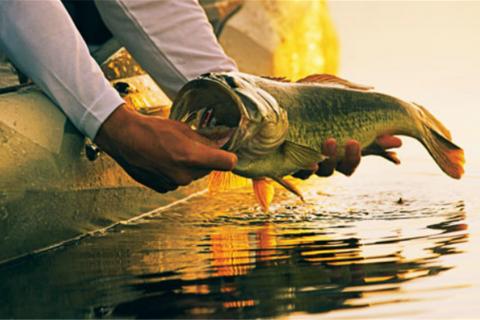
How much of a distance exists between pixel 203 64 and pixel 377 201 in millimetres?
1306

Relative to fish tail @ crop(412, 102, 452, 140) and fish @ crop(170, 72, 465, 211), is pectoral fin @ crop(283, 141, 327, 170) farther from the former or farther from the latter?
fish tail @ crop(412, 102, 452, 140)

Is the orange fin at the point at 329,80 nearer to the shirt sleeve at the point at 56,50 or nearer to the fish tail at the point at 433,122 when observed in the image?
the fish tail at the point at 433,122

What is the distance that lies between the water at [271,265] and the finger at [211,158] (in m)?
0.35

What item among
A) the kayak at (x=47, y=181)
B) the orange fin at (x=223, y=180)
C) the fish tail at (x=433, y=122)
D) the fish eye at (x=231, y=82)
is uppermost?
the fish eye at (x=231, y=82)

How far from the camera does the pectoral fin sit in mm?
5180

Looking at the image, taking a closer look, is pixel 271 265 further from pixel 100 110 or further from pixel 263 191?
pixel 100 110

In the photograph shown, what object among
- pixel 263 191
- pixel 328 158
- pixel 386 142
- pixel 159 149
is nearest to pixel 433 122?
pixel 386 142

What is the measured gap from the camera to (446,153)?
5.89 metres

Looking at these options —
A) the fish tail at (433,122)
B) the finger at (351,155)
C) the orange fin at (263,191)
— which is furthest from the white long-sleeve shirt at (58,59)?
the fish tail at (433,122)

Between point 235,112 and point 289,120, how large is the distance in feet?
0.78

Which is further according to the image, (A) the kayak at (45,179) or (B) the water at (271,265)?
(A) the kayak at (45,179)

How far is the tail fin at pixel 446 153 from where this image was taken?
19.2ft

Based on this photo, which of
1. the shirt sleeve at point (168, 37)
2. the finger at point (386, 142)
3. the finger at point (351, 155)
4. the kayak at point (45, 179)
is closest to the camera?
the kayak at point (45, 179)

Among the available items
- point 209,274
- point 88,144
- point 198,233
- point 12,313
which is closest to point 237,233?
point 198,233
